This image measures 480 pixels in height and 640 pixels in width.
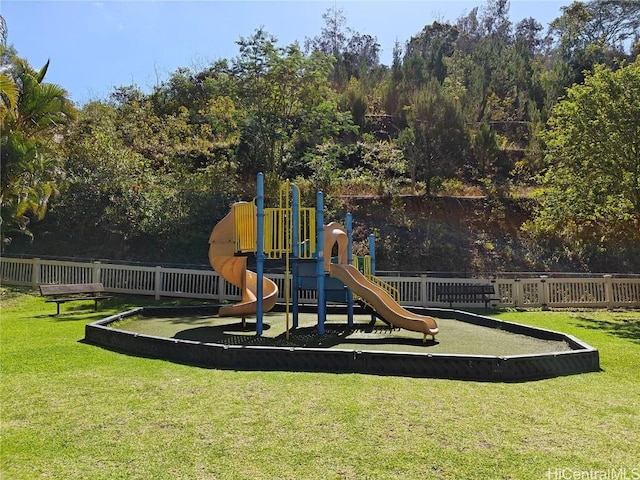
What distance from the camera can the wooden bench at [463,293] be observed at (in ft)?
51.5

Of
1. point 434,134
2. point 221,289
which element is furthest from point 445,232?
point 221,289

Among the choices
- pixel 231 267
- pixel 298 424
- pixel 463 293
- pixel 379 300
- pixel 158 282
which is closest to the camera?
pixel 298 424

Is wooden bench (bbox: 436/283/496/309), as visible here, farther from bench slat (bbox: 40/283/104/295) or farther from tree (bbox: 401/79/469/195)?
tree (bbox: 401/79/469/195)

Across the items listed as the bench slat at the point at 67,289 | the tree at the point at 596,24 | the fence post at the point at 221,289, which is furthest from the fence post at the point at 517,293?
the tree at the point at 596,24

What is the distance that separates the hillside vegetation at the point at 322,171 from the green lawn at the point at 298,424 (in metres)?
11.5

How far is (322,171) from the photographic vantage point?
2502 cm

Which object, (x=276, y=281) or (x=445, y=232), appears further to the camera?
(x=445, y=232)

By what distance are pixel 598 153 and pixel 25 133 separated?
20.6 metres

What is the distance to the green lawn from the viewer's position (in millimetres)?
3777

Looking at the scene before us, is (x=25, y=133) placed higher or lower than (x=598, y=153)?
higher

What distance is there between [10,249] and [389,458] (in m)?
23.9

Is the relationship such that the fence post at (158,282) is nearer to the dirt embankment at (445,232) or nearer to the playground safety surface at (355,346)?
the playground safety surface at (355,346)

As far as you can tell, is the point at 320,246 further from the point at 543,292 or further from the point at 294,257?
the point at 543,292

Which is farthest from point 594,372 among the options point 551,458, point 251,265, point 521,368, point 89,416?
point 251,265
